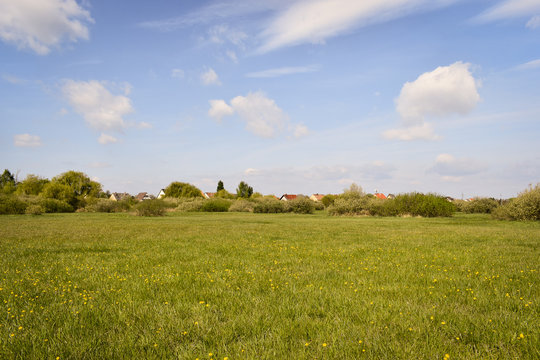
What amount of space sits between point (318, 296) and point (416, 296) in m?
1.88

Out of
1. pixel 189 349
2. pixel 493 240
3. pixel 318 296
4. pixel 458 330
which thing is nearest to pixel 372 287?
pixel 318 296

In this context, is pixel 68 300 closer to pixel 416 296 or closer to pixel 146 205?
pixel 416 296

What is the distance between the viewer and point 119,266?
877cm

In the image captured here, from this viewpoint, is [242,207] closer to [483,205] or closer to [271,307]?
[483,205]

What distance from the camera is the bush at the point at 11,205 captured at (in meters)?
39.1

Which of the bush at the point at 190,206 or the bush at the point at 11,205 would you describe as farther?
the bush at the point at 190,206

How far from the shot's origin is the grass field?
3971mm

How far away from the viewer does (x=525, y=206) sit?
27.7 m

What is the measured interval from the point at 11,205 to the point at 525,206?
5725 cm

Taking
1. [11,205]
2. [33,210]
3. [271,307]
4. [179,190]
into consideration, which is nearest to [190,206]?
[33,210]

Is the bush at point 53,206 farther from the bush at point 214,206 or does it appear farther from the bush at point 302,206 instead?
the bush at point 302,206

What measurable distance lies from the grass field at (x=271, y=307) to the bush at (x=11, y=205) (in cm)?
3865

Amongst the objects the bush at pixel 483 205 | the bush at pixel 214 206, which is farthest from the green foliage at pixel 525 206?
the bush at pixel 214 206

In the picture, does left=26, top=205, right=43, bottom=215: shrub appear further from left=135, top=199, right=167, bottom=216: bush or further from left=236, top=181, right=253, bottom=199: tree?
left=236, top=181, right=253, bottom=199: tree
